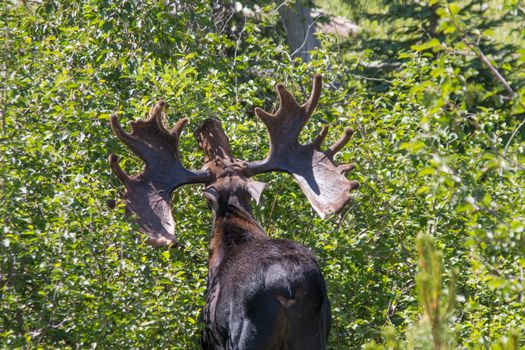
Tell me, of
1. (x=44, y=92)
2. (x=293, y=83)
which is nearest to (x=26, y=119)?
(x=44, y=92)

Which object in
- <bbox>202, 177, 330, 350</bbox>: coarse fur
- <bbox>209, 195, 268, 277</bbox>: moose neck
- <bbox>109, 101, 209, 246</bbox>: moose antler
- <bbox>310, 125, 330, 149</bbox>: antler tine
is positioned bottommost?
<bbox>202, 177, 330, 350</bbox>: coarse fur

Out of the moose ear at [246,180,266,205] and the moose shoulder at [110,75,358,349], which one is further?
the moose ear at [246,180,266,205]

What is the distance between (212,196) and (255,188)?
375 mm

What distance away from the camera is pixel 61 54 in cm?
942

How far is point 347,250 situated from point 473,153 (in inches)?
58.0

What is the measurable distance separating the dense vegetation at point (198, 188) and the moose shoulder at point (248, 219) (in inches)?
9.3

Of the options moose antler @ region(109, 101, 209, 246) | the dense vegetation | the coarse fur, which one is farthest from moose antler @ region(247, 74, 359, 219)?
the coarse fur

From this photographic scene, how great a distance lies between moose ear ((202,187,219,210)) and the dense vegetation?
1.29 ft

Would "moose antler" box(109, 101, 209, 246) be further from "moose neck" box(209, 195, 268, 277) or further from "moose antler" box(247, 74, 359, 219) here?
"moose antler" box(247, 74, 359, 219)

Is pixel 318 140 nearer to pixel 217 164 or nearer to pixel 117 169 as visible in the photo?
pixel 217 164

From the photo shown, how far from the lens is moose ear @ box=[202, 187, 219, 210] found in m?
8.51

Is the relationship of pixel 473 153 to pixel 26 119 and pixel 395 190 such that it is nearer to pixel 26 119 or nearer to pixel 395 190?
pixel 395 190

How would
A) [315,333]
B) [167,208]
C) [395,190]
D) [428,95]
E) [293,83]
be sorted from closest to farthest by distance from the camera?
[428,95] < [315,333] < [167,208] < [395,190] < [293,83]

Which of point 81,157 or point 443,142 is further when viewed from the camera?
point 443,142
